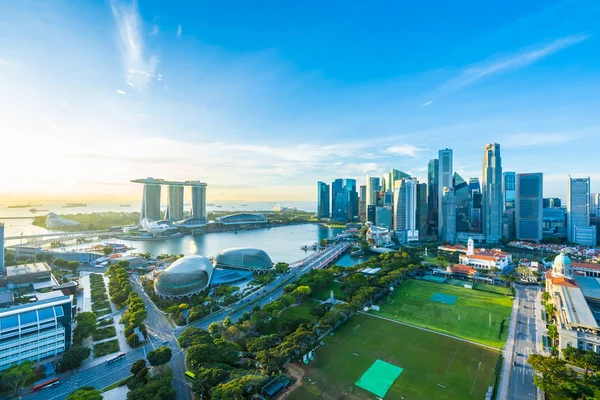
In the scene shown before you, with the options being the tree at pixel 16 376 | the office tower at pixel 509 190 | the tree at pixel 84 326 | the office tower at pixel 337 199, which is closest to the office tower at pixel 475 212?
the office tower at pixel 509 190

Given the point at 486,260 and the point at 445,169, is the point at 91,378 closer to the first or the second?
the point at 486,260

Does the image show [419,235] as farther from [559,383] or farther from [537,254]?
[559,383]

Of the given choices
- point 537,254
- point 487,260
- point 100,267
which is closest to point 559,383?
point 487,260

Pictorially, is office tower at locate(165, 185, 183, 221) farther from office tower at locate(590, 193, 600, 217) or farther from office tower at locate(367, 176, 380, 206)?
office tower at locate(590, 193, 600, 217)

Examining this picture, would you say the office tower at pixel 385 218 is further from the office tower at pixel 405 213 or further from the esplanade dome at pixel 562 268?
the esplanade dome at pixel 562 268

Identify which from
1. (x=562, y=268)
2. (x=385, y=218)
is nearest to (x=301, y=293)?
(x=562, y=268)
